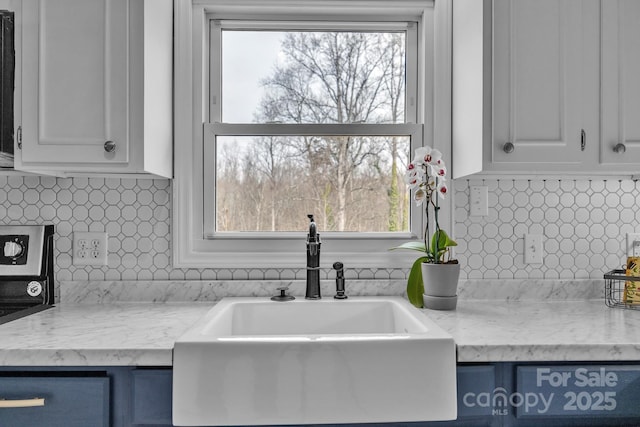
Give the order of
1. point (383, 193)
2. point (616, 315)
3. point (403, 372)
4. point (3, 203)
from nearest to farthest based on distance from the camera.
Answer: point (403, 372) < point (616, 315) < point (3, 203) < point (383, 193)

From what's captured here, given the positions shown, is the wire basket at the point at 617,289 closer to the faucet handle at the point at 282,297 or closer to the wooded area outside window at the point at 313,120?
the wooded area outside window at the point at 313,120

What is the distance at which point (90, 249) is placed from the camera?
174cm

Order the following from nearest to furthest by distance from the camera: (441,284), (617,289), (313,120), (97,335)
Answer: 1. (97,335)
2. (441,284)
3. (617,289)
4. (313,120)

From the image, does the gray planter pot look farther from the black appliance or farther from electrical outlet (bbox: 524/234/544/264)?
the black appliance

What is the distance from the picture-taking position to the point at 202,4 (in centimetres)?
180

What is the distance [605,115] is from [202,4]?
1.61 m

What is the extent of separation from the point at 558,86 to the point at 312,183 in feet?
3.27

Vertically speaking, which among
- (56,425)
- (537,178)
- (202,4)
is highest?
(202,4)

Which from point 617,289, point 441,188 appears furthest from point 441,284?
point 617,289

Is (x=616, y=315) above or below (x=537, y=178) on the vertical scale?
below

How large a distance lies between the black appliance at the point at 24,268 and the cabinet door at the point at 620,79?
2.10 metres

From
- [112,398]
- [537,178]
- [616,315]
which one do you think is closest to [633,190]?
[537,178]

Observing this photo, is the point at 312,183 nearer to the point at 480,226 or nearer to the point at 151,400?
the point at 480,226

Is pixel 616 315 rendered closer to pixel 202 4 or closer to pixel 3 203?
pixel 202 4
